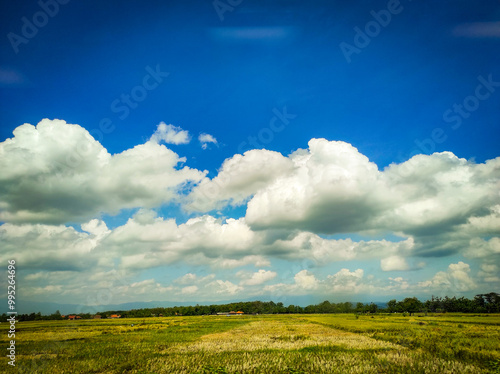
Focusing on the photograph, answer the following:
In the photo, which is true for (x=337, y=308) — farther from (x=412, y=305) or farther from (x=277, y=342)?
(x=277, y=342)

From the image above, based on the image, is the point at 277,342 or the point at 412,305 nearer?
the point at 277,342

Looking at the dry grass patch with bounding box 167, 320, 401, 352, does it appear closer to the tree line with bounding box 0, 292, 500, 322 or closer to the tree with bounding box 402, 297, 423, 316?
the tree line with bounding box 0, 292, 500, 322

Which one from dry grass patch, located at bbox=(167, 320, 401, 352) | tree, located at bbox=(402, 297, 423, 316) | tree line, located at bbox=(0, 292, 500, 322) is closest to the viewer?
dry grass patch, located at bbox=(167, 320, 401, 352)

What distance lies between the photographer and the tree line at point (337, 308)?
106312 millimetres

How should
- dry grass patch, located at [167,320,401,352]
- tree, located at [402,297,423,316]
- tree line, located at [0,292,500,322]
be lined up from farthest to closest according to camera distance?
tree, located at [402,297,423,316] → tree line, located at [0,292,500,322] → dry grass patch, located at [167,320,401,352]

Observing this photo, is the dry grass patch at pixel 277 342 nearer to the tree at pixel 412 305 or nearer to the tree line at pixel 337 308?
the tree line at pixel 337 308

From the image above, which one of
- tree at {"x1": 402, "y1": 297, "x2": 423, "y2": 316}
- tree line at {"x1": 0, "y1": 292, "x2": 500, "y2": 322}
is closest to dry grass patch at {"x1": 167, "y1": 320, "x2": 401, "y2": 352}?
tree line at {"x1": 0, "y1": 292, "x2": 500, "y2": 322}

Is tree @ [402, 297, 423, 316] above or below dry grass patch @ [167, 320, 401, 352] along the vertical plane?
below

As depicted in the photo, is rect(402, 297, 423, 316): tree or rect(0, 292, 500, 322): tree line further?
rect(402, 297, 423, 316): tree

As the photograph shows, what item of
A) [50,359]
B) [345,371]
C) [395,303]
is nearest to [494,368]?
[345,371]

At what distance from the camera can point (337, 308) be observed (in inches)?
7490

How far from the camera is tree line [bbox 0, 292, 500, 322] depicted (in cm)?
10631

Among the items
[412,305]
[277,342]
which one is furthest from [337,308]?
[277,342]

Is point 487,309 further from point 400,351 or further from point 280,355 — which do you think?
point 280,355
